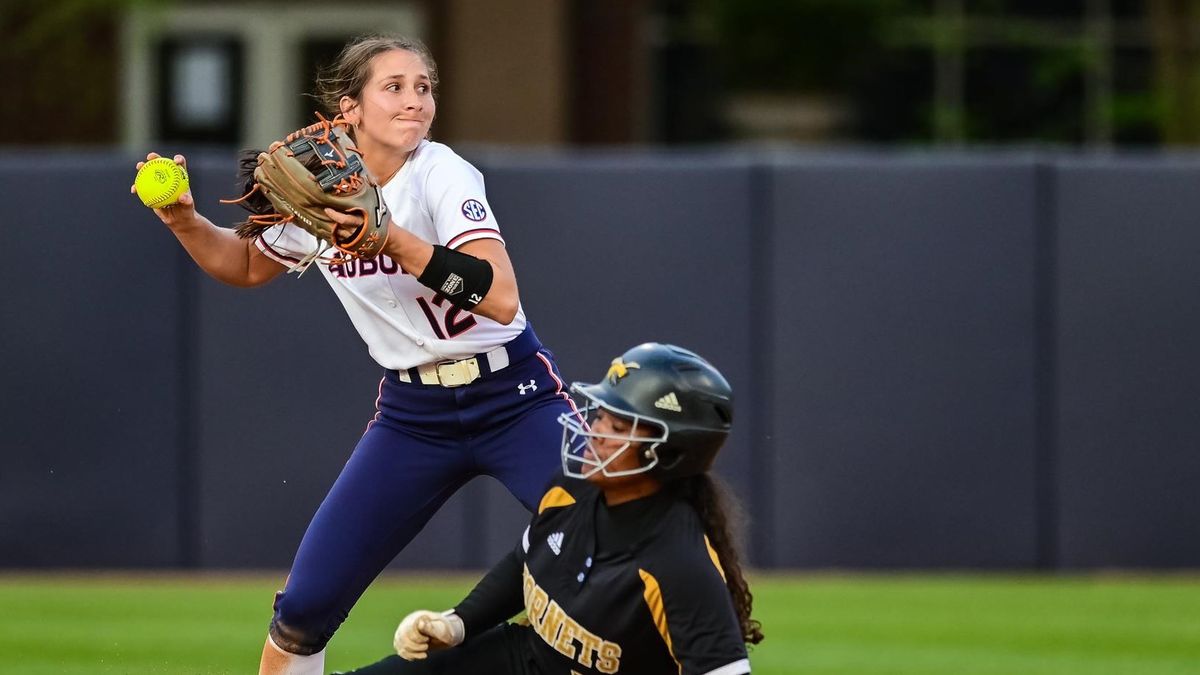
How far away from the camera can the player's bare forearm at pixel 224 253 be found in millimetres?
5106

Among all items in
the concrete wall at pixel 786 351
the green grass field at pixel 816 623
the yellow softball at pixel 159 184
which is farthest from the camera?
the concrete wall at pixel 786 351

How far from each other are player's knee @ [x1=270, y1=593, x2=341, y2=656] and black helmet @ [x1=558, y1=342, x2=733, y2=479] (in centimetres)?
111

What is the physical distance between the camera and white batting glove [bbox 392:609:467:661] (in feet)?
13.8

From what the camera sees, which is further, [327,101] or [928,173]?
[928,173]

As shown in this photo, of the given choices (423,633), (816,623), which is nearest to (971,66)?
(816,623)

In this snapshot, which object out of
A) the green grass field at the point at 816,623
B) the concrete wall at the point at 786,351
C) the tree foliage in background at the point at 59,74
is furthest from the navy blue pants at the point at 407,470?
the tree foliage in background at the point at 59,74

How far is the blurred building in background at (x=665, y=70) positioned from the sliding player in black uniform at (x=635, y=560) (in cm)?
1148

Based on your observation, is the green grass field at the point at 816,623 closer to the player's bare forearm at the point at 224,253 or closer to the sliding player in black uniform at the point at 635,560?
the player's bare forearm at the point at 224,253

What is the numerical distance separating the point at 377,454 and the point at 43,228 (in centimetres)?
578

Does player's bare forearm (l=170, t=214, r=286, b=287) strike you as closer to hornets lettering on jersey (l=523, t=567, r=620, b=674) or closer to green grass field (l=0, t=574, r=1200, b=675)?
hornets lettering on jersey (l=523, t=567, r=620, b=674)

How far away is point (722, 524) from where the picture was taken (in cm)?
418

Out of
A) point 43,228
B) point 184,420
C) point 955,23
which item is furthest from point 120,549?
point 955,23

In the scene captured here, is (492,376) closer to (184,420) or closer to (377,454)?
A: (377,454)

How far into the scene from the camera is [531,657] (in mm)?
4324
